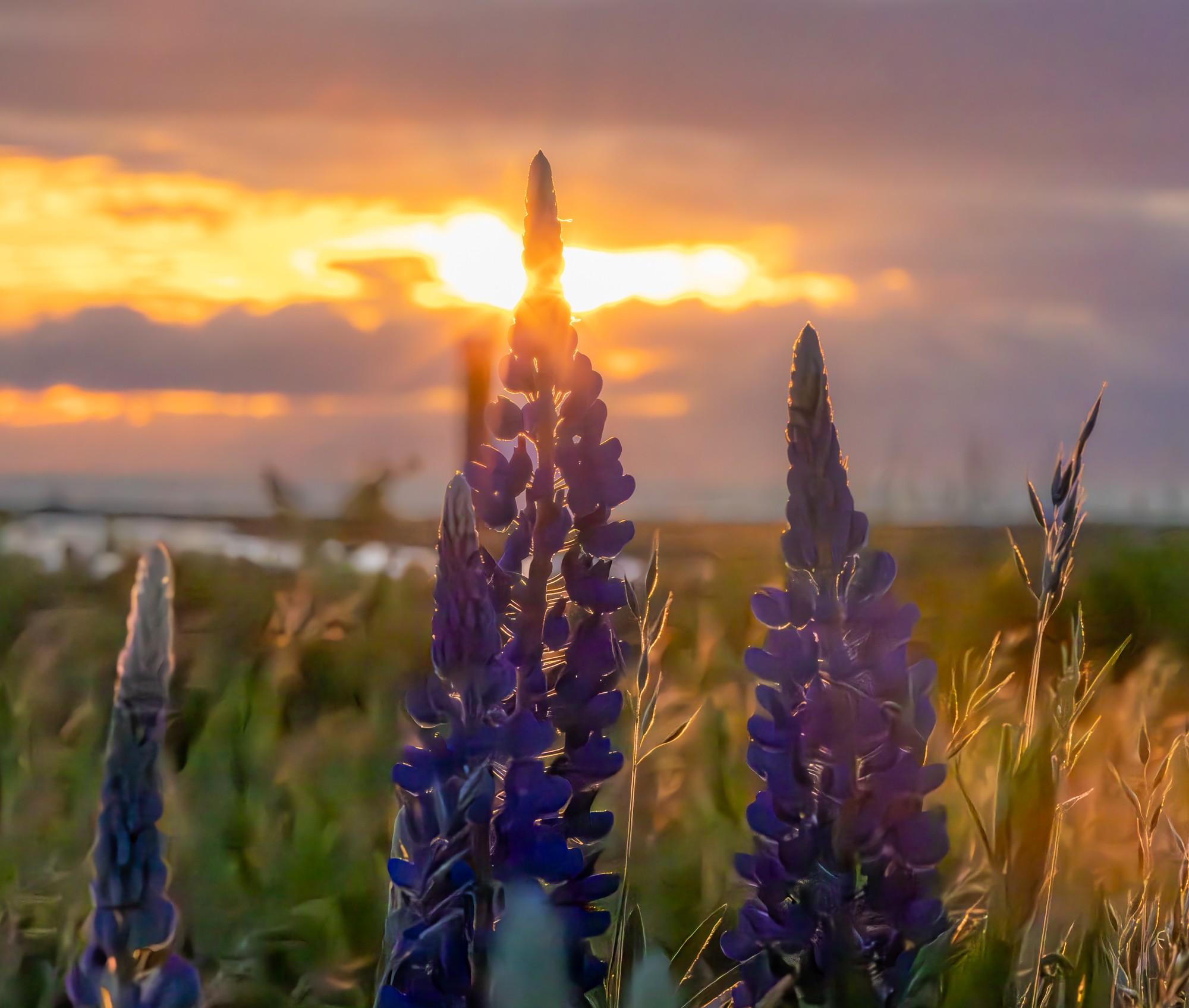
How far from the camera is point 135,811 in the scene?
133cm

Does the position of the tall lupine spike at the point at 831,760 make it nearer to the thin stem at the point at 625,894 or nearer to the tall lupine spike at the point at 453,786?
the thin stem at the point at 625,894

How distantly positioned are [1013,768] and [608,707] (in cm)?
47

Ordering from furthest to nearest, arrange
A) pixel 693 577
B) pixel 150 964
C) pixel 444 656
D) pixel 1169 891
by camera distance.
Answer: pixel 693 577 → pixel 1169 891 → pixel 150 964 → pixel 444 656

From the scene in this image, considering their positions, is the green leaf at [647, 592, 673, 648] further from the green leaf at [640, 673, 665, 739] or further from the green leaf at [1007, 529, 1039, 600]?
the green leaf at [1007, 529, 1039, 600]

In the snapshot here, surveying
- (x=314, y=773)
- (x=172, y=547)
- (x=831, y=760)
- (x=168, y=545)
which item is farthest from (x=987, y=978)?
(x=172, y=547)

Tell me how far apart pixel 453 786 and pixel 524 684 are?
128mm

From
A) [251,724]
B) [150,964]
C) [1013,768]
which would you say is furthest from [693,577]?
[1013,768]

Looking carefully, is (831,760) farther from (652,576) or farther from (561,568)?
(561,568)

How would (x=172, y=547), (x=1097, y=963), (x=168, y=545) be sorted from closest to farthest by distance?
(x=1097, y=963)
(x=168, y=545)
(x=172, y=547)

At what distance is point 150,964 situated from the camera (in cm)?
155

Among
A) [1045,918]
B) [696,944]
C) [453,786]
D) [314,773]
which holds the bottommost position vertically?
[314,773]

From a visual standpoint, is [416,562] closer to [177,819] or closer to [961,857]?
[177,819]

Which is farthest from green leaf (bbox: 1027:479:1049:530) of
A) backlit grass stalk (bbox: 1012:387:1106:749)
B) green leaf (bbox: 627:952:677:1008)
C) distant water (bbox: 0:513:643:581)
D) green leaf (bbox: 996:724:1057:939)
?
distant water (bbox: 0:513:643:581)

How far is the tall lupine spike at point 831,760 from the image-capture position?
1253 mm
